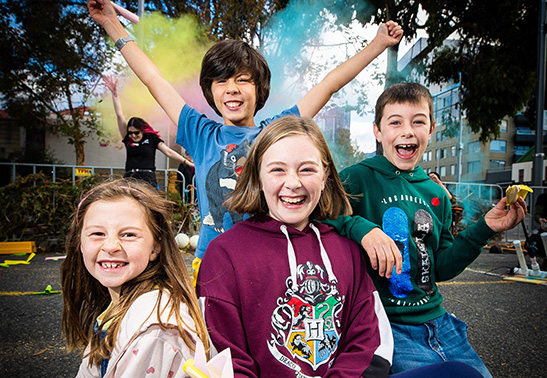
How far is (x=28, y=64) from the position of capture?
33.2 feet

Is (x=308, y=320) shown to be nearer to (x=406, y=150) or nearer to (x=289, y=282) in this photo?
(x=289, y=282)

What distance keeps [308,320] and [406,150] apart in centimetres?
78

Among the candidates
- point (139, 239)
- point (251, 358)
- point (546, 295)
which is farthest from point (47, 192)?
point (546, 295)

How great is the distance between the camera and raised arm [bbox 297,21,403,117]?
1.59 metres

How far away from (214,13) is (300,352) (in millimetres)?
7201

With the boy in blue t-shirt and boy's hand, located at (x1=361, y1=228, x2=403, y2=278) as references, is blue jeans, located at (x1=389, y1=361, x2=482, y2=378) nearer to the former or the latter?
boy's hand, located at (x1=361, y1=228, x2=403, y2=278)

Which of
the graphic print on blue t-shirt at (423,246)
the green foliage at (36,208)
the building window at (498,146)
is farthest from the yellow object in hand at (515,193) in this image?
the building window at (498,146)

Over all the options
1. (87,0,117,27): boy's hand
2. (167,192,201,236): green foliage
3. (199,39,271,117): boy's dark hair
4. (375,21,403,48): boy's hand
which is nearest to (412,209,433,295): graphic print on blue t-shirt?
(375,21,403,48): boy's hand

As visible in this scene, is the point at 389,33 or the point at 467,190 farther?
the point at 467,190

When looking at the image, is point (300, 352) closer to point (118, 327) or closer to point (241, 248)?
point (241, 248)

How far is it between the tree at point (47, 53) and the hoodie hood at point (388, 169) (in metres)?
9.86

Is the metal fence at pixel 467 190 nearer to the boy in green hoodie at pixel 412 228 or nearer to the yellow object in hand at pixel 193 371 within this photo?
the boy in green hoodie at pixel 412 228

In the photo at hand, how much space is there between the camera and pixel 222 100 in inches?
62.2

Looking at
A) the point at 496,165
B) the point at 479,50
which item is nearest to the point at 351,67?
the point at 479,50
